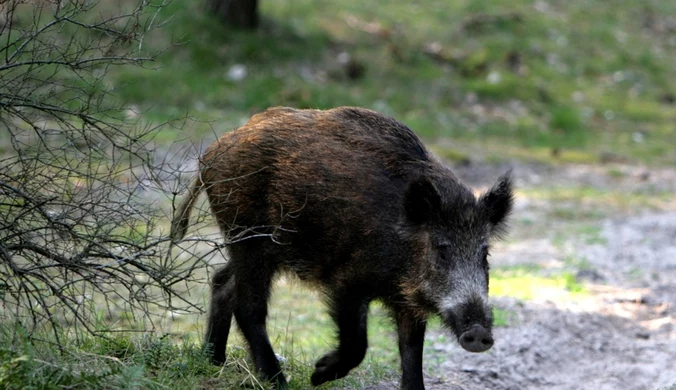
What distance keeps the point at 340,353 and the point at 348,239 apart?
668mm

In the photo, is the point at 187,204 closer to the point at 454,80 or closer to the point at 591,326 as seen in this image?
the point at 591,326

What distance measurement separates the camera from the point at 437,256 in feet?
17.2

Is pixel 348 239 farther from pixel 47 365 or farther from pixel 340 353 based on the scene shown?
pixel 47 365

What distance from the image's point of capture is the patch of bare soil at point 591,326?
632 cm

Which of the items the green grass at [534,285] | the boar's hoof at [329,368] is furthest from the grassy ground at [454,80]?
the boar's hoof at [329,368]

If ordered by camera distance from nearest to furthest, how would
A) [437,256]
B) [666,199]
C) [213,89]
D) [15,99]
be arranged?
[15,99]
[437,256]
[666,199]
[213,89]

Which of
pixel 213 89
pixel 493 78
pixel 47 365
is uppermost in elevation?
pixel 493 78

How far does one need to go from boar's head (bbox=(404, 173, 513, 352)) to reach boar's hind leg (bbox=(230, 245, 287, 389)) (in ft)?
2.98

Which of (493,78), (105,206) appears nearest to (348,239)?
(105,206)

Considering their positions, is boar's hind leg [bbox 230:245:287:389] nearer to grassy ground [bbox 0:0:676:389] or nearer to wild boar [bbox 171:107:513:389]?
wild boar [bbox 171:107:513:389]

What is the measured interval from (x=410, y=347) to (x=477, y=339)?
1.72ft

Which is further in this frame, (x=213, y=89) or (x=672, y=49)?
(x=672, y=49)

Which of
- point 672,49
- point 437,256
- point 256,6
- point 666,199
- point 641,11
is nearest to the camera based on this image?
point 437,256

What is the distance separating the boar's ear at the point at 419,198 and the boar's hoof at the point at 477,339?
0.75 meters
